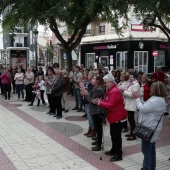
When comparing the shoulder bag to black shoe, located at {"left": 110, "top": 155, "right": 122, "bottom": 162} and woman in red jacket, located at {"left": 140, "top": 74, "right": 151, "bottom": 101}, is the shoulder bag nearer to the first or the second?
black shoe, located at {"left": 110, "top": 155, "right": 122, "bottom": 162}

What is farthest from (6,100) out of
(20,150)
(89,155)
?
(89,155)

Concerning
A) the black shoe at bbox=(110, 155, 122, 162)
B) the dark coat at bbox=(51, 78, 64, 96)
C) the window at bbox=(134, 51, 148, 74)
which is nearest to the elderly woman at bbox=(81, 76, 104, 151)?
the black shoe at bbox=(110, 155, 122, 162)

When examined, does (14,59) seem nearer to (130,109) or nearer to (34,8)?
(34,8)

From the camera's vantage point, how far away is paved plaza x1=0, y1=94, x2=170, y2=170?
536cm

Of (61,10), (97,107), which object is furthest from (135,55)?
(97,107)

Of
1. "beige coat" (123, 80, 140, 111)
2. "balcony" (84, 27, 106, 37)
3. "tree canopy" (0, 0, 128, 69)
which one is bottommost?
"beige coat" (123, 80, 140, 111)

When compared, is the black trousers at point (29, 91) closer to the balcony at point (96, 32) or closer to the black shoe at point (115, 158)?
the black shoe at point (115, 158)

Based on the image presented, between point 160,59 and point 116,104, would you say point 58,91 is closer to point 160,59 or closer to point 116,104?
point 116,104

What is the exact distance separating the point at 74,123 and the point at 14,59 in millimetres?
36779

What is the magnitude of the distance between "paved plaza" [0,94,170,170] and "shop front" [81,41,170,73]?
1742 centimetres

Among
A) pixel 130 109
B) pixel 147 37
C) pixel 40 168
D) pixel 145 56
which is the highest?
pixel 147 37

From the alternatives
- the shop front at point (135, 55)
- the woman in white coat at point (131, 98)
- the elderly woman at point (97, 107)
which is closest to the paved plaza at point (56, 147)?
the elderly woman at point (97, 107)

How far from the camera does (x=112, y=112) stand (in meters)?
5.51

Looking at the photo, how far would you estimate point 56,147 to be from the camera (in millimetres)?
6414
